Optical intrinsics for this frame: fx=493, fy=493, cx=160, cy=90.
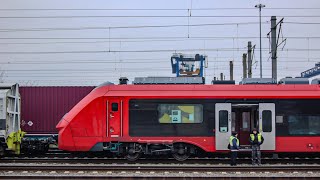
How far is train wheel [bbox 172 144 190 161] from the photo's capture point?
781 inches

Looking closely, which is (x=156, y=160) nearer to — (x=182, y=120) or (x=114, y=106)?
(x=182, y=120)

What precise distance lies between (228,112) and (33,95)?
10.0 metres

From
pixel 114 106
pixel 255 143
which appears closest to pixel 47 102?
pixel 114 106

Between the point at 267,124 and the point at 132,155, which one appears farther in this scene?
the point at 132,155

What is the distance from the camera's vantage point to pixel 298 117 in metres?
20.0

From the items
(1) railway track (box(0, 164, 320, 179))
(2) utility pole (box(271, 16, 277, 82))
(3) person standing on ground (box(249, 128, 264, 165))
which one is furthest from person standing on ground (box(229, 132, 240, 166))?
(2) utility pole (box(271, 16, 277, 82))

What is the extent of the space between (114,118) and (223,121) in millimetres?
4394

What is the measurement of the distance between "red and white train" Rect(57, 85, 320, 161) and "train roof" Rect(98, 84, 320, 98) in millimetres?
40

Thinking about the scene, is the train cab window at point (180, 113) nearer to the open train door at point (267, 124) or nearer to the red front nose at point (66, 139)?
the open train door at point (267, 124)

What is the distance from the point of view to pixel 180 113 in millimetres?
19859

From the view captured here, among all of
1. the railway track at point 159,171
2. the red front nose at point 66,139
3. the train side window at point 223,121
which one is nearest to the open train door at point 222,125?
the train side window at point 223,121

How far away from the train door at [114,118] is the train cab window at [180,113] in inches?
64.4

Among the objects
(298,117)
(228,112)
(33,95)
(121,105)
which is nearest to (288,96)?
(298,117)

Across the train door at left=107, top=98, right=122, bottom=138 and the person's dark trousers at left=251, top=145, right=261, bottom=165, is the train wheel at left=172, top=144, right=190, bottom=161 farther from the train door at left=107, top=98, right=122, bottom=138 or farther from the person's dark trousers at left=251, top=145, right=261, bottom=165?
the person's dark trousers at left=251, top=145, right=261, bottom=165
